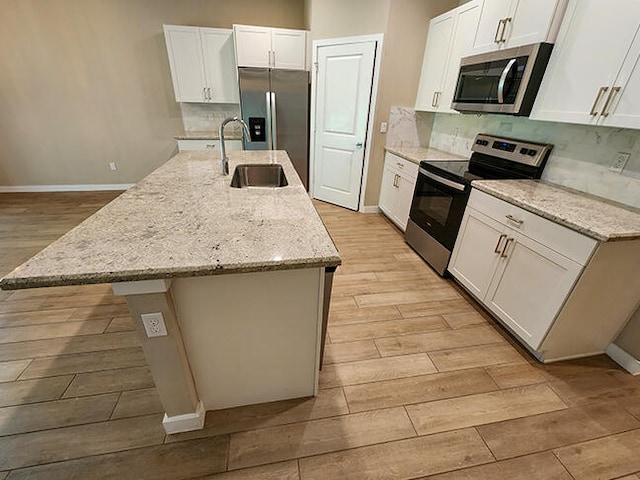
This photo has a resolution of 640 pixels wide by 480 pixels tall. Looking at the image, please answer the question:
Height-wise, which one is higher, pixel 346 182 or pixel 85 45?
pixel 85 45

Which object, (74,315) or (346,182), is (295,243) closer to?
(74,315)

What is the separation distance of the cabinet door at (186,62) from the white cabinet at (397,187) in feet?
8.95

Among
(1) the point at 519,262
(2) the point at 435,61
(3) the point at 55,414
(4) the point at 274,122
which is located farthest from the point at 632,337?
(4) the point at 274,122

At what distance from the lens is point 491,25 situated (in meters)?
2.28

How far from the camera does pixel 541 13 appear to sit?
1.86m

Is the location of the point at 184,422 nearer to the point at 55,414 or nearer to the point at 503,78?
the point at 55,414

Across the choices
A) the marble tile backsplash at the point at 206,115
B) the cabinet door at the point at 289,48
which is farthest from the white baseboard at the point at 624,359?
the marble tile backsplash at the point at 206,115

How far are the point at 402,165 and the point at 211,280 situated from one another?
9.00 ft

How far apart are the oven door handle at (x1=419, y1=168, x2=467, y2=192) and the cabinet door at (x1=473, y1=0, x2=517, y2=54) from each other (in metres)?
1.06

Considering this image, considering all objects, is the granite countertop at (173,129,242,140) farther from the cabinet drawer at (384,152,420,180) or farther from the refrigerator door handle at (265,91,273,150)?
the cabinet drawer at (384,152,420,180)

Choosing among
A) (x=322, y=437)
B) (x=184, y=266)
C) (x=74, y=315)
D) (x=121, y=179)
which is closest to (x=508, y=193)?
(x=322, y=437)

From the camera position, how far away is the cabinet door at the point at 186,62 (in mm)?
3594

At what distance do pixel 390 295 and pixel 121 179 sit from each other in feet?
14.7

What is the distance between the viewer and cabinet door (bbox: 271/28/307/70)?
11.9ft
